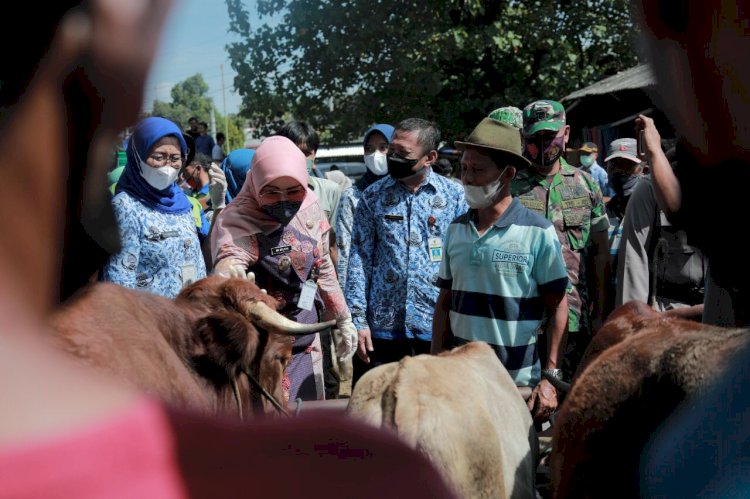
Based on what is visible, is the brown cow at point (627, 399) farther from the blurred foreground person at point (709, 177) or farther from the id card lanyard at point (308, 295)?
the id card lanyard at point (308, 295)

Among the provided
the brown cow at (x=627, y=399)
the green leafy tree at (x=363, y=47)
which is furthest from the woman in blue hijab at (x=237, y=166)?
the brown cow at (x=627, y=399)

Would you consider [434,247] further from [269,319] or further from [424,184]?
[269,319]

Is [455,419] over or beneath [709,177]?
beneath

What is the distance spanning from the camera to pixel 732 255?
0.78m

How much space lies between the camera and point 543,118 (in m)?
4.74

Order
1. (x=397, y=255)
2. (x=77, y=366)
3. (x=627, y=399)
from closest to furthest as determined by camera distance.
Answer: (x=77, y=366), (x=627, y=399), (x=397, y=255)

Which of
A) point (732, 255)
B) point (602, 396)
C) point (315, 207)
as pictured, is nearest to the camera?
point (732, 255)

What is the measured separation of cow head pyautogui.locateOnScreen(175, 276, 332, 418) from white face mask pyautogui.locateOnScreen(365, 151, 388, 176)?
2591 millimetres

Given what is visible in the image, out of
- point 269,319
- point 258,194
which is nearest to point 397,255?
point 258,194

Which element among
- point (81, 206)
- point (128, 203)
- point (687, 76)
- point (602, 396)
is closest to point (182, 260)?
point (128, 203)

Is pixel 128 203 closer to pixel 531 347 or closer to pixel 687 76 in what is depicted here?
pixel 531 347

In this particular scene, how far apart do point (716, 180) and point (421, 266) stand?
390 centimetres

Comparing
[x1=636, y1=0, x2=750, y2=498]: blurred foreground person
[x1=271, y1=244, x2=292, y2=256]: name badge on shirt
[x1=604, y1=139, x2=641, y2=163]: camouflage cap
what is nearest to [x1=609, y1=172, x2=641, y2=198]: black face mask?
[x1=604, y1=139, x2=641, y2=163]: camouflage cap

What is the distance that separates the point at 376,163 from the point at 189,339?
378 centimetres
